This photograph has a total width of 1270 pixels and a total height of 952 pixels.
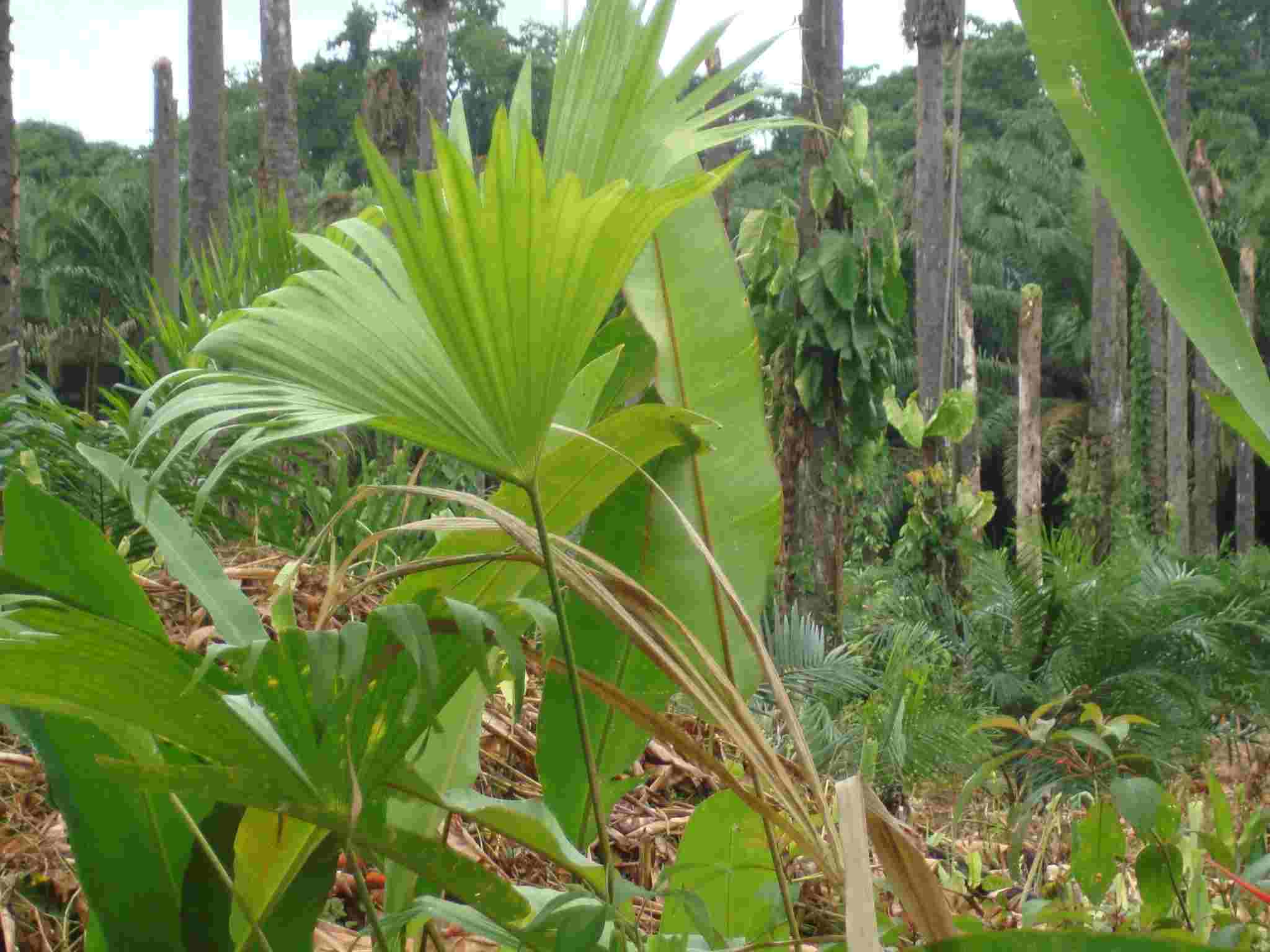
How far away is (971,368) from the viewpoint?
1366 cm

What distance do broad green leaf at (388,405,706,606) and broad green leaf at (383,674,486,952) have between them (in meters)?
0.09

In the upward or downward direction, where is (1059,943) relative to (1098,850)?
upward

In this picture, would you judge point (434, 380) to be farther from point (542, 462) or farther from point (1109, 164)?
point (1109, 164)

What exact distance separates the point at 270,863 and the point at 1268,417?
583 millimetres

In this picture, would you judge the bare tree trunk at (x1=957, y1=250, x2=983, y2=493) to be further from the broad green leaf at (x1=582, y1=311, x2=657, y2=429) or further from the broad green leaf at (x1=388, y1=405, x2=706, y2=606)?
the broad green leaf at (x1=388, y1=405, x2=706, y2=606)

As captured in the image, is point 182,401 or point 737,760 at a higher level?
point 182,401

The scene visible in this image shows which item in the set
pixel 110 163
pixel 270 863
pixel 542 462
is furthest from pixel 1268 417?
pixel 110 163

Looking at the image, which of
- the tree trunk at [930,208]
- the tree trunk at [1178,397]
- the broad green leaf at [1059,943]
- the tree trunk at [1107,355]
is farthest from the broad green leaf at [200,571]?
the tree trunk at [1178,397]

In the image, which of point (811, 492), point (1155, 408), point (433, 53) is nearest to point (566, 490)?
point (811, 492)

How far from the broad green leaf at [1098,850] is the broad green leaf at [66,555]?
2.20 feet

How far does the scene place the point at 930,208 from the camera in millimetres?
12297

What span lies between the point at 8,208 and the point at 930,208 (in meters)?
10.6

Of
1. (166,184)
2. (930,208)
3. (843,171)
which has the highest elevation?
(166,184)

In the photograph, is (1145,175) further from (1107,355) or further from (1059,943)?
(1107,355)
